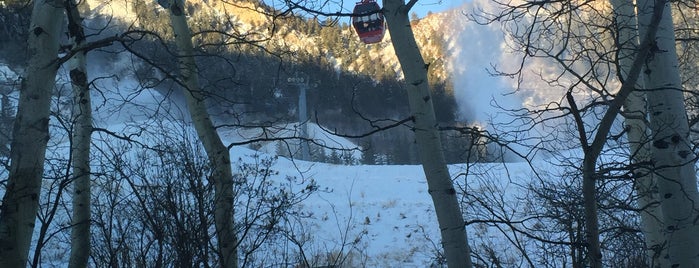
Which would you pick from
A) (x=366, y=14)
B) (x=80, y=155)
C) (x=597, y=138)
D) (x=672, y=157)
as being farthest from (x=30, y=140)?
(x=672, y=157)

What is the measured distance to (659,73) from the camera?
3.32 m

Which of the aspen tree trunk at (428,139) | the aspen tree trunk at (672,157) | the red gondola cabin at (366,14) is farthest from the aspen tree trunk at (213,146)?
the aspen tree trunk at (672,157)

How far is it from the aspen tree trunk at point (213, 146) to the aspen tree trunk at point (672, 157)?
3.03 meters

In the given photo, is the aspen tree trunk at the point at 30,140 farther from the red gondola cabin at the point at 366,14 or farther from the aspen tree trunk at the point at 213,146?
the red gondola cabin at the point at 366,14

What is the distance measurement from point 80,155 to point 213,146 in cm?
124

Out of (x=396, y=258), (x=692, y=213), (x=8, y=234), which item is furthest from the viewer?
(x=396, y=258)

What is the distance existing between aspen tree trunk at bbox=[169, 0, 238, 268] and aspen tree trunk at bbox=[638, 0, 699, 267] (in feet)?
9.95

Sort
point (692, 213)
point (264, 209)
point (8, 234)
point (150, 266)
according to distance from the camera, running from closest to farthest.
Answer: point (8, 234), point (692, 213), point (150, 266), point (264, 209)

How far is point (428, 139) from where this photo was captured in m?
3.36

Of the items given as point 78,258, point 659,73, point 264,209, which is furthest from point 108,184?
point 659,73

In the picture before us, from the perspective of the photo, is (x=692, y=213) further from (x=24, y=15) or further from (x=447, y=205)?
(x=24, y=15)

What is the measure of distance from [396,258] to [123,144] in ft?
22.9

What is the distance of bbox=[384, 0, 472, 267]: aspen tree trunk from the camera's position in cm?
331

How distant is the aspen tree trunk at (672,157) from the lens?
3213 millimetres
